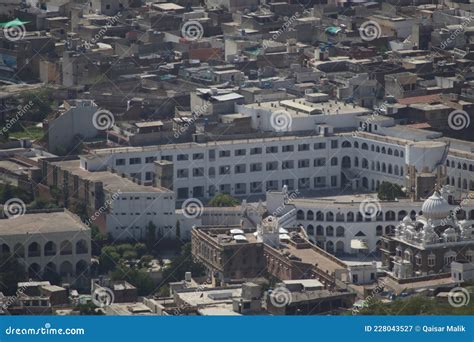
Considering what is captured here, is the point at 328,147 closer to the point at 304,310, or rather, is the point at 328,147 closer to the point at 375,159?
the point at 375,159

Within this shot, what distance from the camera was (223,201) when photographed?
44594 millimetres

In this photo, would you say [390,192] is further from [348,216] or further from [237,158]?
[237,158]

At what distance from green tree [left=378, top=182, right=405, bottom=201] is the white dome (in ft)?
13.1

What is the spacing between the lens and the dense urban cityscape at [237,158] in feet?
126

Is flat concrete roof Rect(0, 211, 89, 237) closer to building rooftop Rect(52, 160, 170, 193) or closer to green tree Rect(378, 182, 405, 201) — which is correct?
building rooftop Rect(52, 160, 170, 193)

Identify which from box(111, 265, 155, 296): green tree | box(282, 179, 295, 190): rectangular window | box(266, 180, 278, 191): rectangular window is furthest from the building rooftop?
box(111, 265, 155, 296): green tree

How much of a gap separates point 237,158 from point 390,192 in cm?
339

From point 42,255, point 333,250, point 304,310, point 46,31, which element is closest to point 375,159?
point 333,250

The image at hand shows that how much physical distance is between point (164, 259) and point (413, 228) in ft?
13.7

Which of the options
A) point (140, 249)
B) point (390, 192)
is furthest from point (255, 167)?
point (140, 249)

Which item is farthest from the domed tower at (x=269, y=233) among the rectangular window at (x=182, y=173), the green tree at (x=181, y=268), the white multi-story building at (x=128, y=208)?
the rectangular window at (x=182, y=173)

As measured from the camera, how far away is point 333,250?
42656mm

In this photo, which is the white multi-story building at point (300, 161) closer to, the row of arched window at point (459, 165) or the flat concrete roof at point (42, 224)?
the row of arched window at point (459, 165)

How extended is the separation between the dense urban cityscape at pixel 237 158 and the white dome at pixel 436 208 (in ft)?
0.12
